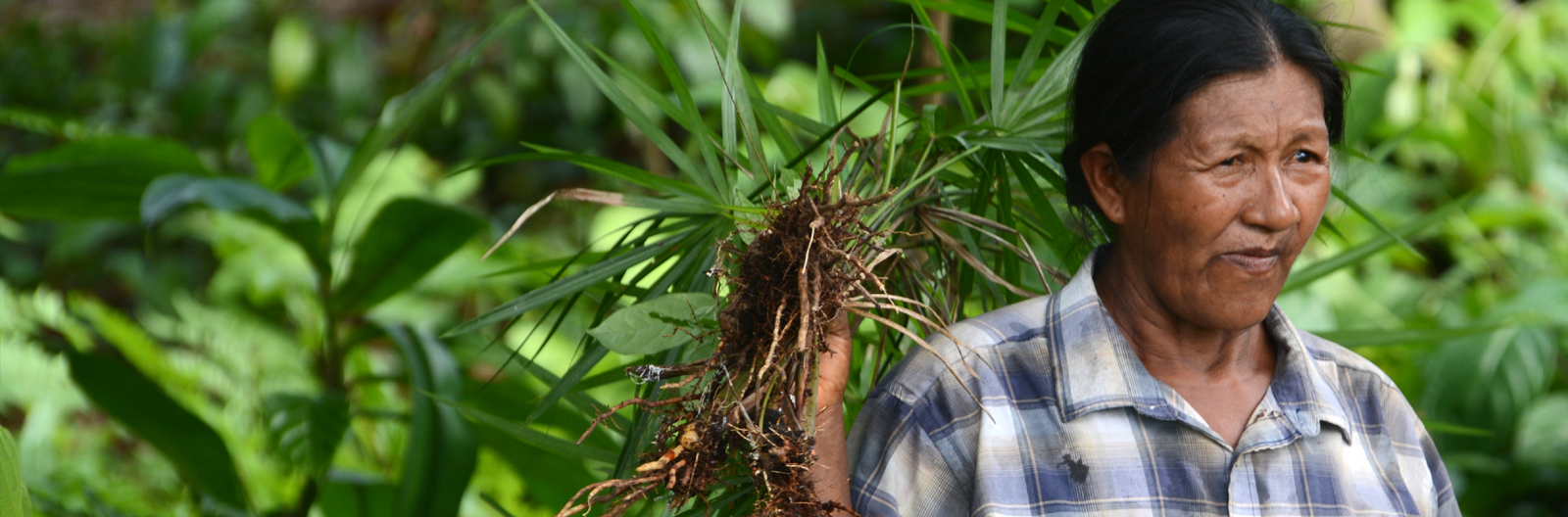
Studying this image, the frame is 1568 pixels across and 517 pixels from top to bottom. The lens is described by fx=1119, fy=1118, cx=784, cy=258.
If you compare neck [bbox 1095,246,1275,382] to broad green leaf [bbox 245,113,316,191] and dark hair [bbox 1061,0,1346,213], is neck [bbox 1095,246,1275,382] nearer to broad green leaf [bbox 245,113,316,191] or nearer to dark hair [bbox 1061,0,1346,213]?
dark hair [bbox 1061,0,1346,213]

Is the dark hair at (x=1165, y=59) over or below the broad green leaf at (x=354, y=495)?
over

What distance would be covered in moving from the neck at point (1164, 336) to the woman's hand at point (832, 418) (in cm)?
29

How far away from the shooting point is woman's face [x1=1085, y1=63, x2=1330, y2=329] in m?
0.87

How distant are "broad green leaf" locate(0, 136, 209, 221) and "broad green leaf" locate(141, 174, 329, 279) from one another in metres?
0.10

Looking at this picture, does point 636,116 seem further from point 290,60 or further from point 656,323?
point 290,60

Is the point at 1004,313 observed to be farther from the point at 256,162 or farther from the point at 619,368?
the point at 256,162

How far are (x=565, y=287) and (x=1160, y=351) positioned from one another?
517mm

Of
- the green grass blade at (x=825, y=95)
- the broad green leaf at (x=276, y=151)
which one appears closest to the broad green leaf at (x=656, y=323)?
the green grass blade at (x=825, y=95)

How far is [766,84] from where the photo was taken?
9.05ft

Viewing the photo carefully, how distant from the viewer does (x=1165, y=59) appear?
0.88 metres

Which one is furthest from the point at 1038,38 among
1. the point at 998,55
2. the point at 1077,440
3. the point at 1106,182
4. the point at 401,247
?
the point at 401,247

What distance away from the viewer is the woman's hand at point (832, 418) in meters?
0.82

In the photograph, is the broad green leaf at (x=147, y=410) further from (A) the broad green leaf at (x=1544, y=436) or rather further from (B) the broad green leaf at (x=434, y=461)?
(A) the broad green leaf at (x=1544, y=436)

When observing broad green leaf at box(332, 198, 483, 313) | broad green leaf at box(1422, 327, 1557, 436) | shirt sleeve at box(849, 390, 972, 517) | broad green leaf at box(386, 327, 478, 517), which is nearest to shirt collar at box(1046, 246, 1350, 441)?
shirt sleeve at box(849, 390, 972, 517)
